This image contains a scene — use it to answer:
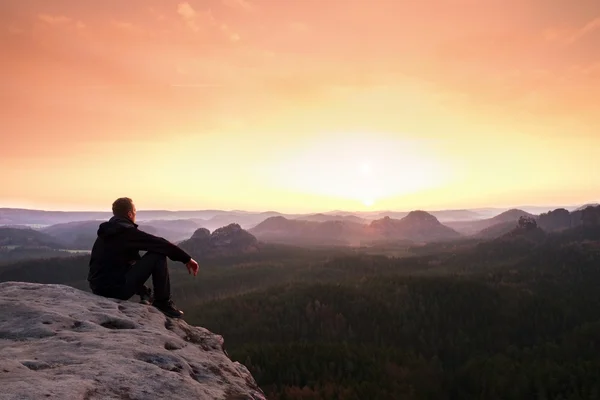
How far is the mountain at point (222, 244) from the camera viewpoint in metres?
69.9

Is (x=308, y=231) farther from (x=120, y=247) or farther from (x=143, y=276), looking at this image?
(x=120, y=247)

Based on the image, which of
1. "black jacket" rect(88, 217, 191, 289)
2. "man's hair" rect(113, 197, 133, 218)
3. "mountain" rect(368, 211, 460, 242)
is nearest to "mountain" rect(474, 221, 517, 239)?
"mountain" rect(368, 211, 460, 242)

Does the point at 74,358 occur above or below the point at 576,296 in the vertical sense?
above

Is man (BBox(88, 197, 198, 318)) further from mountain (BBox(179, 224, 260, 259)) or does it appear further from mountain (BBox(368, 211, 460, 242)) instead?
mountain (BBox(368, 211, 460, 242))

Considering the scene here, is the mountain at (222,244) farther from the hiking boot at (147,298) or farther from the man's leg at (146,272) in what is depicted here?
the man's leg at (146,272)

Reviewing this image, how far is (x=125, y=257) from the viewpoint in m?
8.44

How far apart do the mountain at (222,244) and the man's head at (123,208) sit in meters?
60.8

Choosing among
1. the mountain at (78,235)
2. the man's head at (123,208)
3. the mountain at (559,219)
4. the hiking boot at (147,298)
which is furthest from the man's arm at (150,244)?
the mountain at (78,235)

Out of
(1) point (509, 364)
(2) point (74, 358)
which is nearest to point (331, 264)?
(1) point (509, 364)

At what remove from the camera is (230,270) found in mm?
50938

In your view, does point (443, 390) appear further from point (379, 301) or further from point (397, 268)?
point (397, 268)

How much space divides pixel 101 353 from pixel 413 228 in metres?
133

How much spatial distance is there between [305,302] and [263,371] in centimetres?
1035

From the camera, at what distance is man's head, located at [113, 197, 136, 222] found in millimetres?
8602
